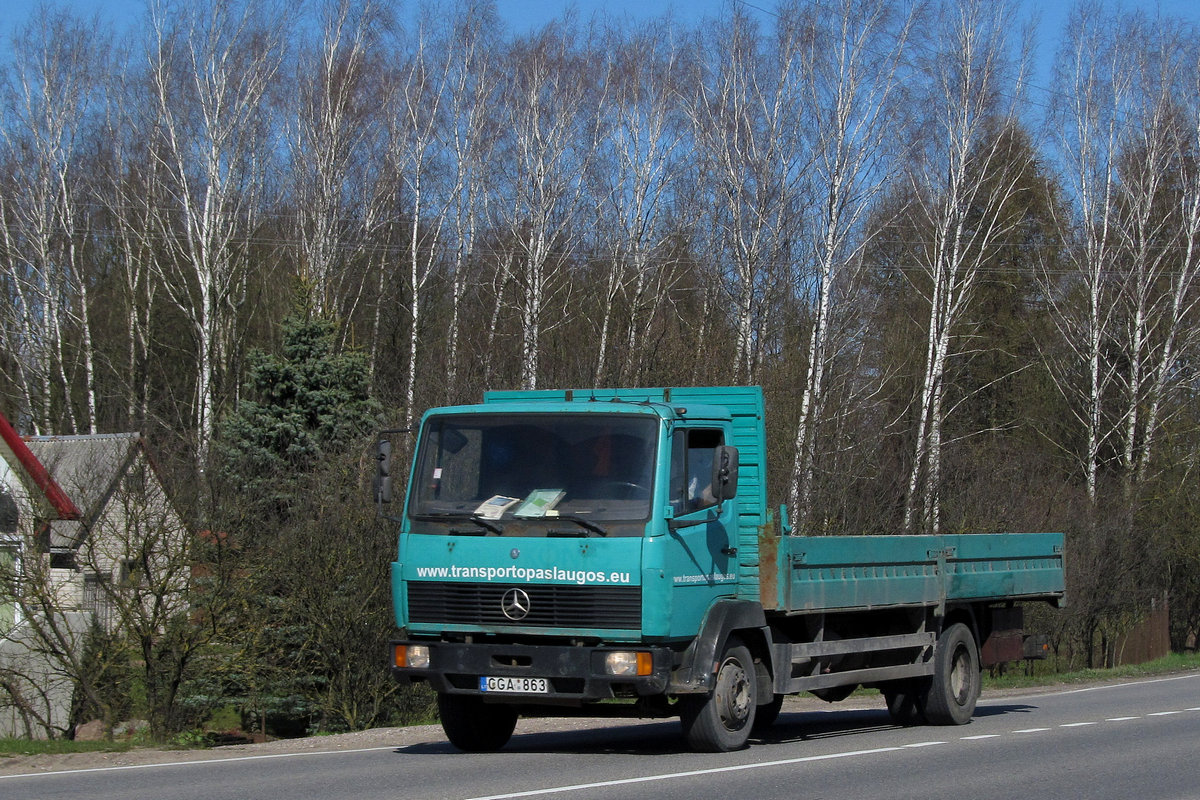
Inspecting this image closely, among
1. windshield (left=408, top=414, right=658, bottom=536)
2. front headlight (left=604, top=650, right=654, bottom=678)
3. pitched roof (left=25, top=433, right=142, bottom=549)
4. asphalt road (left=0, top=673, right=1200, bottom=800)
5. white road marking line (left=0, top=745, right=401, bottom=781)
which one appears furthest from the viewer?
pitched roof (left=25, top=433, right=142, bottom=549)

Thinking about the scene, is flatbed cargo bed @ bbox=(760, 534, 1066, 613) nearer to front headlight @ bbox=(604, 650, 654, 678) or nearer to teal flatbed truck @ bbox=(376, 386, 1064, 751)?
teal flatbed truck @ bbox=(376, 386, 1064, 751)

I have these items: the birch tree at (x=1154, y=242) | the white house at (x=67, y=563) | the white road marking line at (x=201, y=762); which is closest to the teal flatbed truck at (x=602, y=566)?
the white road marking line at (x=201, y=762)

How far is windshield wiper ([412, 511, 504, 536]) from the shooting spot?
32.2ft

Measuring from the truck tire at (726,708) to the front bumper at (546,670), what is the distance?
0.67 meters

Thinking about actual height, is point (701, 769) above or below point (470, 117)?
below

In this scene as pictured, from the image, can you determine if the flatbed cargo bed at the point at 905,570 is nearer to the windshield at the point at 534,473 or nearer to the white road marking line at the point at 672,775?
the white road marking line at the point at 672,775

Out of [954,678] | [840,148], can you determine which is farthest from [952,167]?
[954,678]

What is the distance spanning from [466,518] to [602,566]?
1108mm

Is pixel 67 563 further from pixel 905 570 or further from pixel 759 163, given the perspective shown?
pixel 759 163

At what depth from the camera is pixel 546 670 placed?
31.6 feet

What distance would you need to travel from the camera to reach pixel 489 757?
34.8 ft

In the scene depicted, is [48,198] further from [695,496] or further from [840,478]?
[695,496]

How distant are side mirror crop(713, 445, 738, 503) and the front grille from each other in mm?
948

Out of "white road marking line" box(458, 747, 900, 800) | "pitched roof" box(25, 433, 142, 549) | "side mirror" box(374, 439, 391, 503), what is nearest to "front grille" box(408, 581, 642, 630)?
"side mirror" box(374, 439, 391, 503)
